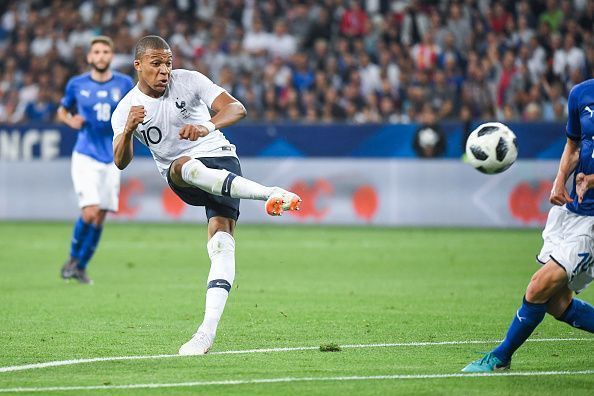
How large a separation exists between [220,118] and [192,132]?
375 mm

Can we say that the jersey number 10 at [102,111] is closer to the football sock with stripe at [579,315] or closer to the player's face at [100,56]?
the player's face at [100,56]

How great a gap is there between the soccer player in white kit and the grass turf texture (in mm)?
569

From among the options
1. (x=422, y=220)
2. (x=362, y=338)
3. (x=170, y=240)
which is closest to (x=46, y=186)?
(x=170, y=240)

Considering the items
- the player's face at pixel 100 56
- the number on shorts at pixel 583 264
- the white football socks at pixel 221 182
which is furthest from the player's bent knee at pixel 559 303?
the player's face at pixel 100 56

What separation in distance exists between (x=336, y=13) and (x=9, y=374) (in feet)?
64.6

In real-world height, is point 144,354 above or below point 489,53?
below

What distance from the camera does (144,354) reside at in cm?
805

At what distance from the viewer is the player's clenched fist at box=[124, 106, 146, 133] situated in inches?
316

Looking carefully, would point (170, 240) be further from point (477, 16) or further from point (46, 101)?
point (477, 16)

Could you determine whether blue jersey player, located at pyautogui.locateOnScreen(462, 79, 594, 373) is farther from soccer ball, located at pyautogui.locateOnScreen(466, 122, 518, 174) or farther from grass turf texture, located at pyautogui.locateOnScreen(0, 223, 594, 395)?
soccer ball, located at pyautogui.locateOnScreen(466, 122, 518, 174)

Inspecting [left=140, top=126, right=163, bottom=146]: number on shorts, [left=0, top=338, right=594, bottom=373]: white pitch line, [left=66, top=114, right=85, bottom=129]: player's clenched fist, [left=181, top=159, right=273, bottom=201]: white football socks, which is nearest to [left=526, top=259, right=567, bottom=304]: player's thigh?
[left=0, top=338, right=594, bottom=373]: white pitch line

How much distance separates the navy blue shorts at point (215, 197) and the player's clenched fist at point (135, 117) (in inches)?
23.2

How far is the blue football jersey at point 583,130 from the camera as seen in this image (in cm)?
728

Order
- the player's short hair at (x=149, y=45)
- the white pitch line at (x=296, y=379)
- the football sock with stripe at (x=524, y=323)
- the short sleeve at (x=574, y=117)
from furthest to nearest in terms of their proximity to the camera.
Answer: the player's short hair at (x=149, y=45), the short sleeve at (x=574, y=117), the football sock with stripe at (x=524, y=323), the white pitch line at (x=296, y=379)
